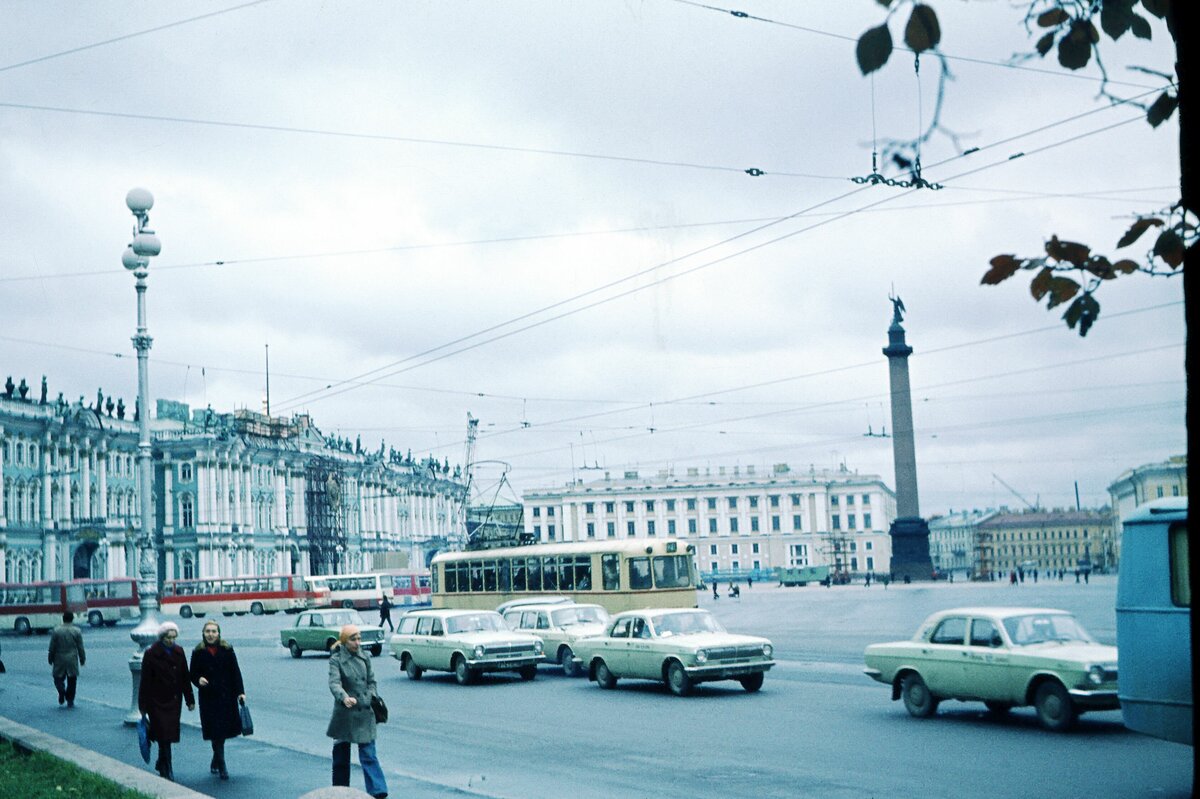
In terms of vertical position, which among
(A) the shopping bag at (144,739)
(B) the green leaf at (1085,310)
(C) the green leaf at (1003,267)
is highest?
(C) the green leaf at (1003,267)

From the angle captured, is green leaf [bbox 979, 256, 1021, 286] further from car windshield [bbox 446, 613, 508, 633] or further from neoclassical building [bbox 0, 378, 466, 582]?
neoclassical building [bbox 0, 378, 466, 582]

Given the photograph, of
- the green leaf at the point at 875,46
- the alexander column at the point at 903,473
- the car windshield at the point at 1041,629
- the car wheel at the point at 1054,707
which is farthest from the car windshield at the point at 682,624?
the alexander column at the point at 903,473

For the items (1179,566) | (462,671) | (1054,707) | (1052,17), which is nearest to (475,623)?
(462,671)

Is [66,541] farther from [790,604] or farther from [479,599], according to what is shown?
[479,599]

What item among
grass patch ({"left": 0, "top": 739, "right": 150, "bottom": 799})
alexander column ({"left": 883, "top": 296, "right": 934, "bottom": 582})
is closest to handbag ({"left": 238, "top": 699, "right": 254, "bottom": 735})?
grass patch ({"left": 0, "top": 739, "right": 150, "bottom": 799})

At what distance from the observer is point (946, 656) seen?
15188 mm

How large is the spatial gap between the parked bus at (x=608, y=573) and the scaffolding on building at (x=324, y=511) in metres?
70.8

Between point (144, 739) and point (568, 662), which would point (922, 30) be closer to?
point (144, 739)

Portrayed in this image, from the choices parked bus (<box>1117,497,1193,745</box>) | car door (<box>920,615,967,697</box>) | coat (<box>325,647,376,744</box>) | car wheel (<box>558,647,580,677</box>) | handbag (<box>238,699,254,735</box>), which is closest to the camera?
coat (<box>325,647,376,744</box>)

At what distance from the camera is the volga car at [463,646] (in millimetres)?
22703

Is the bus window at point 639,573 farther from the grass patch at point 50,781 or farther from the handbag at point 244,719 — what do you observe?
the grass patch at point 50,781

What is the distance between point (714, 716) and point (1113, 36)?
13492mm

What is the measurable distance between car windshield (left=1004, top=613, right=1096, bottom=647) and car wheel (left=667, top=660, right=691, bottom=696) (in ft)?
19.1

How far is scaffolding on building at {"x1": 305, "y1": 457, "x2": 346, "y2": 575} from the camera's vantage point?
103 meters
